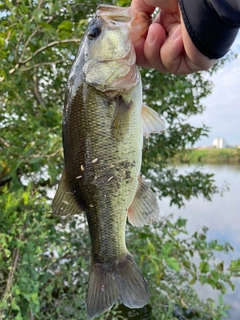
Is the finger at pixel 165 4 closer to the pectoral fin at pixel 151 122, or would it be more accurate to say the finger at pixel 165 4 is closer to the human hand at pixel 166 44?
the human hand at pixel 166 44

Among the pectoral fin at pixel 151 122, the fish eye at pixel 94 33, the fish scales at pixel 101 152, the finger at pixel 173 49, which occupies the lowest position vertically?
the fish scales at pixel 101 152

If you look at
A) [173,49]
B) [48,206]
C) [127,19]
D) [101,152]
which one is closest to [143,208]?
[101,152]

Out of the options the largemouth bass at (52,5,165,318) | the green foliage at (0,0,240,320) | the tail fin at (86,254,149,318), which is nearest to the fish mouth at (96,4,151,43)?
the largemouth bass at (52,5,165,318)

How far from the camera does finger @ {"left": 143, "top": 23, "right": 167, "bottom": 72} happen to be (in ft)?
4.62

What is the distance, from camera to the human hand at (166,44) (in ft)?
4.33

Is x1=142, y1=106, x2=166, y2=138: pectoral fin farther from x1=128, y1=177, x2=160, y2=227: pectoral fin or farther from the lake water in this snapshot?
the lake water

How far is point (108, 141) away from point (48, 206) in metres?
1.45

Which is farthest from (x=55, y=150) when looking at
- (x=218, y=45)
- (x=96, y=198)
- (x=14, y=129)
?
(x=218, y=45)

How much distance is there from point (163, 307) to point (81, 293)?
0.84 metres

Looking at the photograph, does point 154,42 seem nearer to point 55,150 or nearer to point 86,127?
point 86,127

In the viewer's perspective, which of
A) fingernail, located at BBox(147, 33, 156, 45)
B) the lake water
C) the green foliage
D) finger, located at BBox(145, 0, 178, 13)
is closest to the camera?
finger, located at BBox(145, 0, 178, 13)

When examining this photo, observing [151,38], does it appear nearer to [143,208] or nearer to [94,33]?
[94,33]

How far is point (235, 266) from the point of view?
7.52ft

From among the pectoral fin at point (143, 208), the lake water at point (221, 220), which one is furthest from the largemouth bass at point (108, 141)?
the lake water at point (221, 220)
